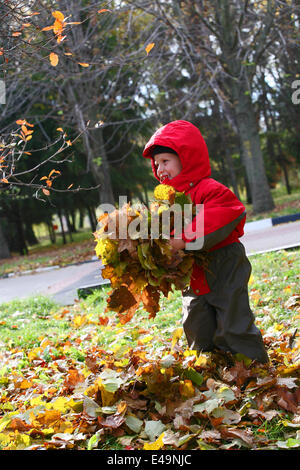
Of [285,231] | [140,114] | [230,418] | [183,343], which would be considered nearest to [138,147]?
[140,114]

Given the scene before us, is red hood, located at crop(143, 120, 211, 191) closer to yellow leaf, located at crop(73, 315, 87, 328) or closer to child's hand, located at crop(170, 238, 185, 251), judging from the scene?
child's hand, located at crop(170, 238, 185, 251)

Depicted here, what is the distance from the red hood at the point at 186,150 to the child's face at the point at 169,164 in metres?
0.06

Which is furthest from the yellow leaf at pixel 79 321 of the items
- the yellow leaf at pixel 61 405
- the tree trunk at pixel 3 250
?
the tree trunk at pixel 3 250

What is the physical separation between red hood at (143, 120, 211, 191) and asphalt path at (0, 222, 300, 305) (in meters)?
4.08

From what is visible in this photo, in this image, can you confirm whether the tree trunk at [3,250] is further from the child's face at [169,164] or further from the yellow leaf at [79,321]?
the child's face at [169,164]

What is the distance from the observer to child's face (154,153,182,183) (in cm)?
289

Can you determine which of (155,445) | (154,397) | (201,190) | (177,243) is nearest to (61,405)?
(154,397)

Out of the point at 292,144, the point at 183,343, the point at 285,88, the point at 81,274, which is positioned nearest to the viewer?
the point at 183,343

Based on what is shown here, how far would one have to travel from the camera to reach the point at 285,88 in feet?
73.2

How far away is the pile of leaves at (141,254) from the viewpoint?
240 cm

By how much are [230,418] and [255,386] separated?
1.24 ft

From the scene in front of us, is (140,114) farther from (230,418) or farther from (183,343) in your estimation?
(230,418)

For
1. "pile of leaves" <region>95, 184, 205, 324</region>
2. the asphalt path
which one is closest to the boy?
"pile of leaves" <region>95, 184, 205, 324</region>

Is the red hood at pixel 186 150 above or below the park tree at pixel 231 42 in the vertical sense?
below
